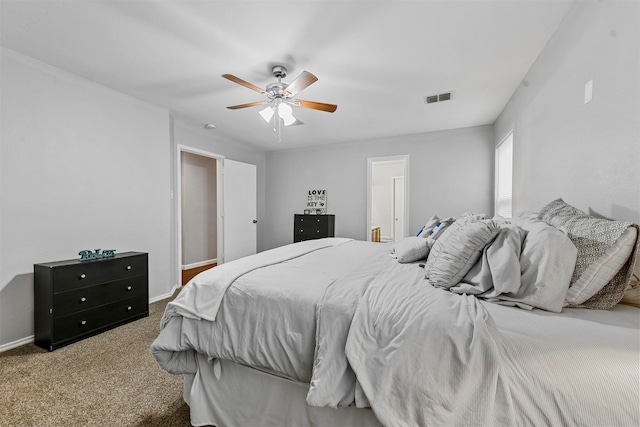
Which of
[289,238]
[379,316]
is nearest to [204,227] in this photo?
[289,238]

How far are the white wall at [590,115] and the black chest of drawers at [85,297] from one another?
3.75m

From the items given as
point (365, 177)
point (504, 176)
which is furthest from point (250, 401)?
point (365, 177)

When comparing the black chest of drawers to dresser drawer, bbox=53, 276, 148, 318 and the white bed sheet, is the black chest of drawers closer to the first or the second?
dresser drawer, bbox=53, 276, 148, 318

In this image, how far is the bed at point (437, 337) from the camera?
33.8 inches

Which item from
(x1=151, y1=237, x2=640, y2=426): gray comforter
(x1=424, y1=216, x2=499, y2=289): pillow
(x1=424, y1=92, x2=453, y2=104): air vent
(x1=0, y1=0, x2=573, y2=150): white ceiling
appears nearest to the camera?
(x1=151, y1=237, x2=640, y2=426): gray comforter

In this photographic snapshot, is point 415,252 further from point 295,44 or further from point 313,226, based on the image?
point 313,226

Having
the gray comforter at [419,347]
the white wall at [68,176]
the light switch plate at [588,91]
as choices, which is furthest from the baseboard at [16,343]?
the light switch plate at [588,91]

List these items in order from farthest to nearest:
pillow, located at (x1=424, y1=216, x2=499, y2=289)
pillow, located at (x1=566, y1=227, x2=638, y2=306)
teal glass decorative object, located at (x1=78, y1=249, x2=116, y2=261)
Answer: teal glass decorative object, located at (x1=78, y1=249, x2=116, y2=261) < pillow, located at (x1=424, y1=216, x2=499, y2=289) < pillow, located at (x1=566, y1=227, x2=638, y2=306)

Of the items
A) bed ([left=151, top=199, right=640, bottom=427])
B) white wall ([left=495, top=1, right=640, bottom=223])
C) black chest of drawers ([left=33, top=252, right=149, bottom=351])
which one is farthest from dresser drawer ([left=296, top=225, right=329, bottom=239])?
bed ([left=151, top=199, right=640, bottom=427])

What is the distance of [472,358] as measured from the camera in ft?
2.97

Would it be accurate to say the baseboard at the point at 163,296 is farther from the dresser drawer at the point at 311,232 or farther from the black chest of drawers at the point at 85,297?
the dresser drawer at the point at 311,232

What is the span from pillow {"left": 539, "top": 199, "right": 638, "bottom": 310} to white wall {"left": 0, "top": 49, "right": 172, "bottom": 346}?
3.81 metres

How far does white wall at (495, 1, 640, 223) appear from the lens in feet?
3.94

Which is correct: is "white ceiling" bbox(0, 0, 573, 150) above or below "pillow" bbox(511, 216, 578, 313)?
above
